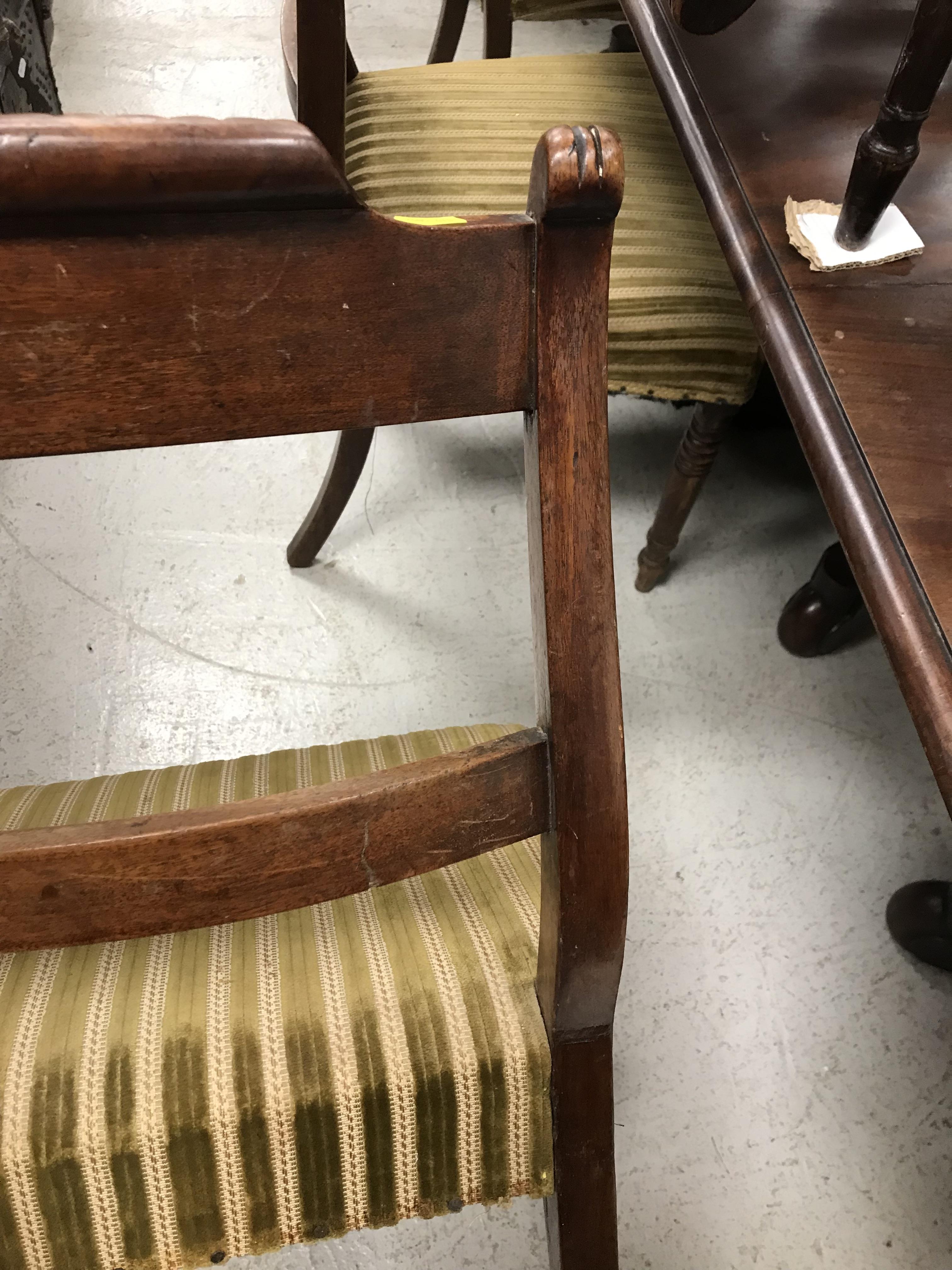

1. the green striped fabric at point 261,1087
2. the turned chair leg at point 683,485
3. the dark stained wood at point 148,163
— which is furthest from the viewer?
the turned chair leg at point 683,485

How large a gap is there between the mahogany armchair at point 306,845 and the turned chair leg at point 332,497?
66 cm

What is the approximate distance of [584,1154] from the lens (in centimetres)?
61

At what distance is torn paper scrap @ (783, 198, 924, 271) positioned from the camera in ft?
2.57

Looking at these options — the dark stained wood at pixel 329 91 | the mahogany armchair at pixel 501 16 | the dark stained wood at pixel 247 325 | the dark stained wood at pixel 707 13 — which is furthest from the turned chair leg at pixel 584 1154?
the mahogany armchair at pixel 501 16

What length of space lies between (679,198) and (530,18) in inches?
22.5

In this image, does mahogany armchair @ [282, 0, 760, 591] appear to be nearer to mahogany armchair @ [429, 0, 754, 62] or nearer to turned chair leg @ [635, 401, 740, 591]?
turned chair leg @ [635, 401, 740, 591]

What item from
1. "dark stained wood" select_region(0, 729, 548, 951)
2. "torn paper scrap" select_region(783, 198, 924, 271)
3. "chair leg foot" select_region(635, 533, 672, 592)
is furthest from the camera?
"chair leg foot" select_region(635, 533, 672, 592)

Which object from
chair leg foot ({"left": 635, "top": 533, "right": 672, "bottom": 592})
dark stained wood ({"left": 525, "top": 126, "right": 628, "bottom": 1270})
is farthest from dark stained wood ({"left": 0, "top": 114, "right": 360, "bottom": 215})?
chair leg foot ({"left": 635, "top": 533, "right": 672, "bottom": 592})

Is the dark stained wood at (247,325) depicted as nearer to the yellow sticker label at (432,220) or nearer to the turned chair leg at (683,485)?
the yellow sticker label at (432,220)

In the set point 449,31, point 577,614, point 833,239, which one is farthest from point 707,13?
point 449,31

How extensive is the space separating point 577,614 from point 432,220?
0.19 meters

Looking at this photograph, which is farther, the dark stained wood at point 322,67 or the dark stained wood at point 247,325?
the dark stained wood at point 322,67

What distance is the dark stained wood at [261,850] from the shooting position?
0.45 m

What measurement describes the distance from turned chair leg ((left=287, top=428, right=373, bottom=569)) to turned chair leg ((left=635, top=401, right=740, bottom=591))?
0.40 m
